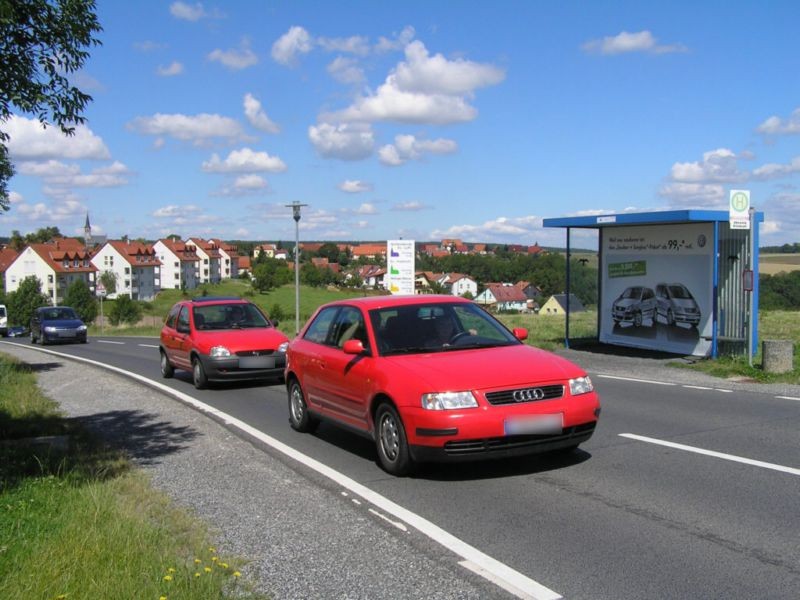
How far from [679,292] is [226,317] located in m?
9.86

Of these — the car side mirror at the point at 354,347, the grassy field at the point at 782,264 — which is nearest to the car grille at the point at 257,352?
the car side mirror at the point at 354,347

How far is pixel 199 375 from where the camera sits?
1411cm

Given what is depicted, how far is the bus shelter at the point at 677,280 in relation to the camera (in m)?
15.8

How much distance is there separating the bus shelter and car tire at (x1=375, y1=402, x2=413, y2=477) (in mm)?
9885

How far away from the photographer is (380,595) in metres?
4.28

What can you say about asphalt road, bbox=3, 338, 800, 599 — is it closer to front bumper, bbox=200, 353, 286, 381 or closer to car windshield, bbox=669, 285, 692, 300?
front bumper, bbox=200, 353, 286, 381

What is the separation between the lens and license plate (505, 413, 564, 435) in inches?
253

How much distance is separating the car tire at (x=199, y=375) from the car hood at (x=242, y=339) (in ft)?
1.23

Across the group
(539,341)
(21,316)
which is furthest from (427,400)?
(21,316)

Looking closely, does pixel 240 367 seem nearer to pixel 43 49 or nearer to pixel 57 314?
pixel 43 49

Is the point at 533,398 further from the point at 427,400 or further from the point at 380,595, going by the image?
the point at 380,595

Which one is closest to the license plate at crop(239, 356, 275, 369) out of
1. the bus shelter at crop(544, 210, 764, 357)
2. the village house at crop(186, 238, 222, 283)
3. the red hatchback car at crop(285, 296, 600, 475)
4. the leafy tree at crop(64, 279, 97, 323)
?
the red hatchback car at crop(285, 296, 600, 475)

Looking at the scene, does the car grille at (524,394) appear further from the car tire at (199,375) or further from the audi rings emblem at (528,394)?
the car tire at (199,375)

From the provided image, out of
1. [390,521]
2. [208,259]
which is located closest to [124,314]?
[390,521]
